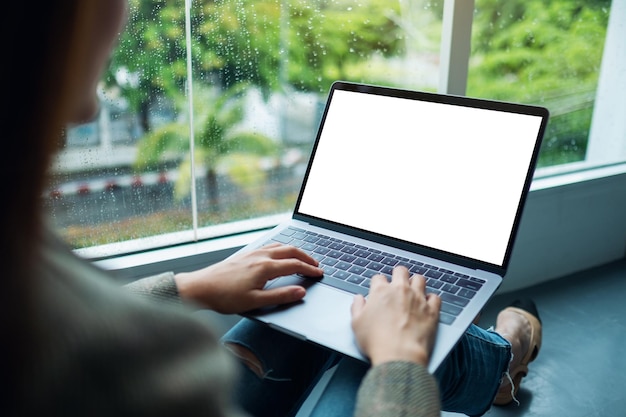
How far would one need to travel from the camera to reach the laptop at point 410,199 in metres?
0.88

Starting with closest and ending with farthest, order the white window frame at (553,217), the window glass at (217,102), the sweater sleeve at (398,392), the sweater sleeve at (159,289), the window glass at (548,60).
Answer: the sweater sleeve at (398,392) < the sweater sleeve at (159,289) < the window glass at (217,102) < the white window frame at (553,217) < the window glass at (548,60)

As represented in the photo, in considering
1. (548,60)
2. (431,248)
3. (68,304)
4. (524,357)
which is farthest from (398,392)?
(548,60)

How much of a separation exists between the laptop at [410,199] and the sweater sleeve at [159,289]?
0.39 feet

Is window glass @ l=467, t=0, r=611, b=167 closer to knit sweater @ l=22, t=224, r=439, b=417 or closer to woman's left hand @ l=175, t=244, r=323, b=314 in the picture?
woman's left hand @ l=175, t=244, r=323, b=314

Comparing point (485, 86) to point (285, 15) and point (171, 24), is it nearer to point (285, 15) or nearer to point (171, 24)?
point (285, 15)

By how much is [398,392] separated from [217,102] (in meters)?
0.95

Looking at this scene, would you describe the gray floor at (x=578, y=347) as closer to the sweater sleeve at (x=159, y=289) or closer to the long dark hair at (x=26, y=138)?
the sweater sleeve at (x=159, y=289)

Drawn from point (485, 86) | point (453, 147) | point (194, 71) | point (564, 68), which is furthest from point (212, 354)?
point (564, 68)

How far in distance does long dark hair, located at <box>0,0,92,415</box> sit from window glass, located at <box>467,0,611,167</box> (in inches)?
61.3

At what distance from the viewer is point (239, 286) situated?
0.81 m

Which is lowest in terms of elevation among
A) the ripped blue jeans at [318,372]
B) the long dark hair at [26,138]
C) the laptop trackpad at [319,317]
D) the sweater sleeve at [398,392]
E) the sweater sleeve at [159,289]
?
the ripped blue jeans at [318,372]

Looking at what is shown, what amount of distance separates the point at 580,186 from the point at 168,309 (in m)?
1.80

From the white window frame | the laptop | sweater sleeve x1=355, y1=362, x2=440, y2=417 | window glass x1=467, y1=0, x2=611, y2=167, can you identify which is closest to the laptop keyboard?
the laptop

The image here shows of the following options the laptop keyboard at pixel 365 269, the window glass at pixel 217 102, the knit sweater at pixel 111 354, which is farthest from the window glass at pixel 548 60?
the knit sweater at pixel 111 354
